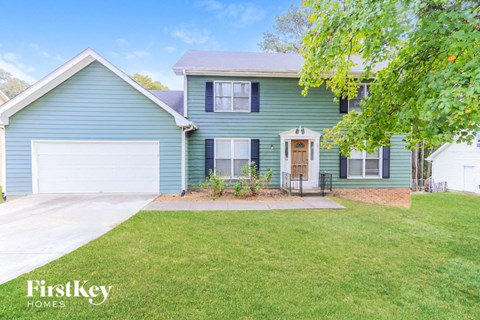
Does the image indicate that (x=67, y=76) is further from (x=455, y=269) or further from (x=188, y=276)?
(x=455, y=269)

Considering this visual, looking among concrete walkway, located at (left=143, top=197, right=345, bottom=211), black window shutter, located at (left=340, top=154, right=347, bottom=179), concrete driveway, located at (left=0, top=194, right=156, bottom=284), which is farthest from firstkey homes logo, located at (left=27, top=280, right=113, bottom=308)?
black window shutter, located at (left=340, top=154, right=347, bottom=179)

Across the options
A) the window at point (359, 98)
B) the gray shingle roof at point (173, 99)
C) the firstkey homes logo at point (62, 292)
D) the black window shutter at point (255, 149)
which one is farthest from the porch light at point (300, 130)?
the firstkey homes logo at point (62, 292)

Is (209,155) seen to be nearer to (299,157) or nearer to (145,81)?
(299,157)

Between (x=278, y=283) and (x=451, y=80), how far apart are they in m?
3.34

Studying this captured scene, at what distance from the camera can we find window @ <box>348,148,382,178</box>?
10344 mm

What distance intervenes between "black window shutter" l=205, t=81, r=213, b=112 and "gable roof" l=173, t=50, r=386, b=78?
47 cm

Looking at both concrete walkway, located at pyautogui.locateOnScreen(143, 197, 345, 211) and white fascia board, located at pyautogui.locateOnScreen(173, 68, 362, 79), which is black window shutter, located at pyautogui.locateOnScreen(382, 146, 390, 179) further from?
concrete walkway, located at pyautogui.locateOnScreen(143, 197, 345, 211)

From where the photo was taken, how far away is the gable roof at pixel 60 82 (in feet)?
25.7

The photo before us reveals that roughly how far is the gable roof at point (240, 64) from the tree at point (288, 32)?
7.57 metres

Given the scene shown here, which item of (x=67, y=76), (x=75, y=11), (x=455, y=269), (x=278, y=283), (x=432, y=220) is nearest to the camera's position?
(x=278, y=283)

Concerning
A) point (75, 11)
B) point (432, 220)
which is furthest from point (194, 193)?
point (75, 11)

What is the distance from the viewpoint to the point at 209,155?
9797 millimetres

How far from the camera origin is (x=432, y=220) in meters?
5.87

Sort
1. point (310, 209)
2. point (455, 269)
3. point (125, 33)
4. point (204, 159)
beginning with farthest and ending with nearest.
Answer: point (125, 33)
point (204, 159)
point (310, 209)
point (455, 269)
